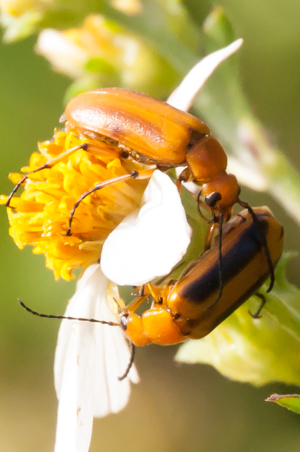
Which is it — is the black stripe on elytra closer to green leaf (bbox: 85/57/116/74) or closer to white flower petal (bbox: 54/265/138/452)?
white flower petal (bbox: 54/265/138/452)

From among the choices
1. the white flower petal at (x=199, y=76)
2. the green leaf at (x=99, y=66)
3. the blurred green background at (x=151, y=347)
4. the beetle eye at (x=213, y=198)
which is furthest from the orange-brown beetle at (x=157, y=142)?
the blurred green background at (x=151, y=347)

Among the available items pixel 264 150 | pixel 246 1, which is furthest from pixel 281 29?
pixel 264 150

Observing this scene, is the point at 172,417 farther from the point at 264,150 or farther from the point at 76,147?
the point at 76,147

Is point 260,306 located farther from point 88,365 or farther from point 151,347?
point 151,347

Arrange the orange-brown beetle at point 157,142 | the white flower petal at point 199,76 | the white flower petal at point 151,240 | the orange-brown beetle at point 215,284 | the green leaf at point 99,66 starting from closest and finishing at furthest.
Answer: the white flower petal at point 151,240, the orange-brown beetle at point 215,284, the orange-brown beetle at point 157,142, the white flower petal at point 199,76, the green leaf at point 99,66

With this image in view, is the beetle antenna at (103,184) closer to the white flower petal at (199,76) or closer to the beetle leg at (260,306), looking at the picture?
the white flower petal at (199,76)

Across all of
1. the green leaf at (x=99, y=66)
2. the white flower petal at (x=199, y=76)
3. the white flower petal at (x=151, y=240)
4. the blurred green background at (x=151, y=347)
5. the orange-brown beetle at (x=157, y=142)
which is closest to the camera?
the white flower petal at (x=151, y=240)
